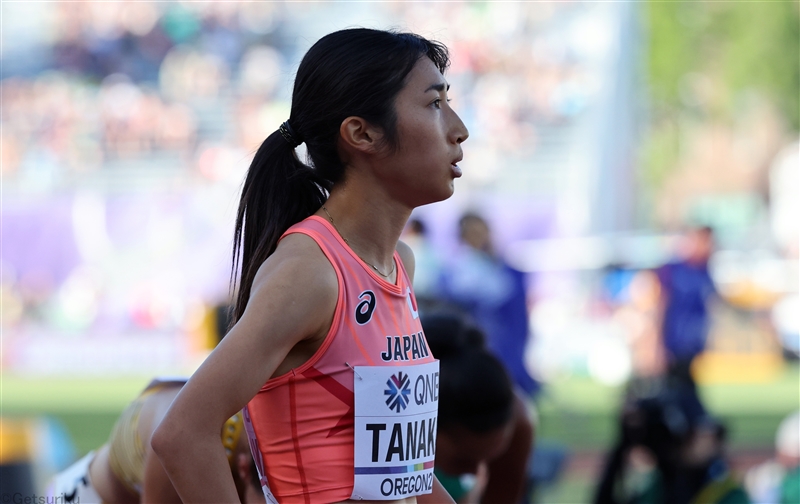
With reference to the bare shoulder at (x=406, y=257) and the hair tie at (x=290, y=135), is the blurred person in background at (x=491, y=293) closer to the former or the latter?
the bare shoulder at (x=406, y=257)

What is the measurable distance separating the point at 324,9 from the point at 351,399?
16.4m

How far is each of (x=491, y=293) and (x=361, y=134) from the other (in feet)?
19.4

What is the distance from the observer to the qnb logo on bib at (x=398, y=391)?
1.70m

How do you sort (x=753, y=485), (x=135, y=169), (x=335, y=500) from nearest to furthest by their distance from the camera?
(x=335, y=500) < (x=753, y=485) < (x=135, y=169)

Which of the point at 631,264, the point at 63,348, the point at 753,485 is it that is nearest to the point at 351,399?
the point at 753,485

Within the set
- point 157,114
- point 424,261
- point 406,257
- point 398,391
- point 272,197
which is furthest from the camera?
point 157,114

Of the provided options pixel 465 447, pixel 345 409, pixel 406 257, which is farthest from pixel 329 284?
pixel 465 447

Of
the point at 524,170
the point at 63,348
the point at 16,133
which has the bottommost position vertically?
the point at 63,348

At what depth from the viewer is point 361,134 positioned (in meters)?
1.78

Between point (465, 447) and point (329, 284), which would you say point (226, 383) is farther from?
point (465, 447)

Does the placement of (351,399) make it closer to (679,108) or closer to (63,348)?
(63,348)

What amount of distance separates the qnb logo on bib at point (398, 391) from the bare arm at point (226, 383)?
0.20 m

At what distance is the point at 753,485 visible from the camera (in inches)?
234

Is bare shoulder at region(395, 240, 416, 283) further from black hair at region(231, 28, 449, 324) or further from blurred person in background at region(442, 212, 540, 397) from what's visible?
blurred person in background at region(442, 212, 540, 397)
